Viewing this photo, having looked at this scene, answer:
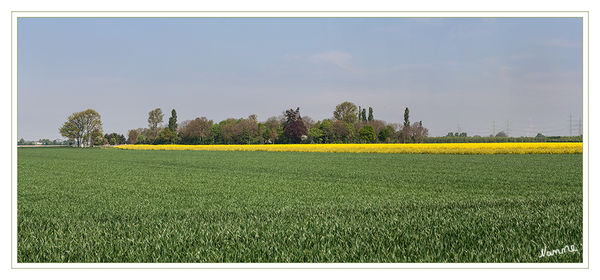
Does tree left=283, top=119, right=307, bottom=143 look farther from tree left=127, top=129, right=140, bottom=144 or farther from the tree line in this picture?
tree left=127, top=129, right=140, bottom=144

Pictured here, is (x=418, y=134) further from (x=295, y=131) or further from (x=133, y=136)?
(x=133, y=136)

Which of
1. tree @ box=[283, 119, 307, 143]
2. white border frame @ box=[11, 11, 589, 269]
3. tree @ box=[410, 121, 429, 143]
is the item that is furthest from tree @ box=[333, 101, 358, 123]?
white border frame @ box=[11, 11, 589, 269]

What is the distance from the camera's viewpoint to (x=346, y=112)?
5966 cm

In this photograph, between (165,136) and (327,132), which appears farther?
(327,132)

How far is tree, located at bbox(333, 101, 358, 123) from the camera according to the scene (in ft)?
193

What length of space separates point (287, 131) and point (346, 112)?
12090 millimetres

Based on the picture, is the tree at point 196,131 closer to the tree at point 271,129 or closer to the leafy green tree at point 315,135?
the tree at point 271,129

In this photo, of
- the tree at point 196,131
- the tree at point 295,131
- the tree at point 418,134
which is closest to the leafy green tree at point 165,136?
the tree at point 196,131

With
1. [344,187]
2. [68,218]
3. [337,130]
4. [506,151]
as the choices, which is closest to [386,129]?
[337,130]

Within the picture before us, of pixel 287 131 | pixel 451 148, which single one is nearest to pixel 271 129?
pixel 287 131

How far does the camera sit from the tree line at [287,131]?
192 ft
